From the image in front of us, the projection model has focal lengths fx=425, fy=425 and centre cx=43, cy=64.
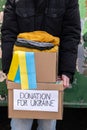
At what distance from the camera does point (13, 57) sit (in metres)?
2.94

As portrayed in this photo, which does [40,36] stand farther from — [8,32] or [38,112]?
[38,112]

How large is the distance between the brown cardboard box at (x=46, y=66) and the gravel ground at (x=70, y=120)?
1.91m

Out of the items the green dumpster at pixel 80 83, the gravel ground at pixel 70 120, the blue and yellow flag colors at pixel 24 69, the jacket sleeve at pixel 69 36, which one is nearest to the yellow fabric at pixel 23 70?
the blue and yellow flag colors at pixel 24 69

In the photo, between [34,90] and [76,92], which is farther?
[76,92]

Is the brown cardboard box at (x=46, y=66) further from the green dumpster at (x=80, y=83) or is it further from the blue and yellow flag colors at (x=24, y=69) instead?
the green dumpster at (x=80, y=83)

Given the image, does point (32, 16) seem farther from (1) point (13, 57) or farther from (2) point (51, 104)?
(2) point (51, 104)

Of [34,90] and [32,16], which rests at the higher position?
[32,16]

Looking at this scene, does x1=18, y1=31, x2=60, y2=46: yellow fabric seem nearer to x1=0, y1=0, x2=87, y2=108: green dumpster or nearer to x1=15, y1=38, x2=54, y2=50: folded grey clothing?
x1=15, y1=38, x2=54, y2=50: folded grey clothing

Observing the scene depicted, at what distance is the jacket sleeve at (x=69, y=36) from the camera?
10.1 feet

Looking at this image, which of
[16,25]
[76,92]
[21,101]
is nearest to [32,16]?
[16,25]

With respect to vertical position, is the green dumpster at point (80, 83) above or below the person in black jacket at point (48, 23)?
below

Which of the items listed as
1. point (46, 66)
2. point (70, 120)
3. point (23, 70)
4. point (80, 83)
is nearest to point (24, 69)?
point (23, 70)

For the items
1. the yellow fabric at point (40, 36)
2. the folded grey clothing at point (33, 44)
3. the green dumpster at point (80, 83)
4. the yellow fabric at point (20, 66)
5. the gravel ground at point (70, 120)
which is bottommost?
the gravel ground at point (70, 120)

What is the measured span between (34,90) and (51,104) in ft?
0.54
